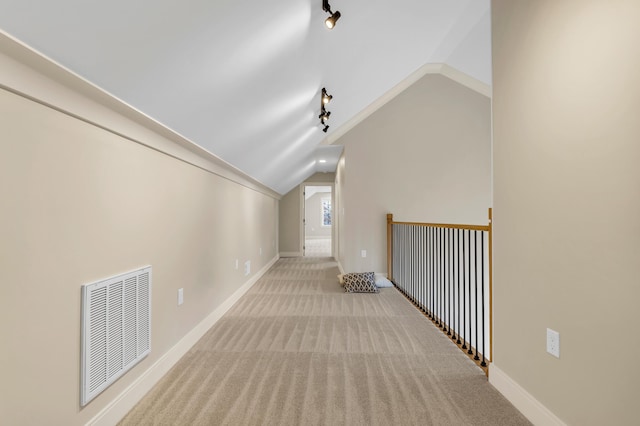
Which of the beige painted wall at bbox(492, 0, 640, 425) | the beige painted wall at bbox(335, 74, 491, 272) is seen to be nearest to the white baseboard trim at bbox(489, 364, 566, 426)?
Answer: the beige painted wall at bbox(492, 0, 640, 425)

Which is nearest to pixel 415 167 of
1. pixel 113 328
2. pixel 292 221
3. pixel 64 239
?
pixel 292 221

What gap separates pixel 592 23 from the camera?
4.42 feet

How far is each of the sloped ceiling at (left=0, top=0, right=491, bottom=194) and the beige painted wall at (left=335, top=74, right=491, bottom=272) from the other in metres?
1.23

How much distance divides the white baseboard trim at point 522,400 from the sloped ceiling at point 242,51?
93.6 inches

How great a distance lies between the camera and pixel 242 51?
1.84m

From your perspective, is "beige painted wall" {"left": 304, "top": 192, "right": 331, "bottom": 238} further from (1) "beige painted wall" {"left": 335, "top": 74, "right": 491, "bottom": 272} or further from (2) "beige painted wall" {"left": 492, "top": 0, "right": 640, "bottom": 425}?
(2) "beige painted wall" {"left": 492, "top": 0, "right": 640, "bottom": 425}

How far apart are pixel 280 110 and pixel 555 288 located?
2.49 metres

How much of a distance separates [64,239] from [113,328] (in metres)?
0.53

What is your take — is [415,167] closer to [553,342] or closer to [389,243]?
[389,243]

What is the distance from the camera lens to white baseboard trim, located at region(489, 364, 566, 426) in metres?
1.59

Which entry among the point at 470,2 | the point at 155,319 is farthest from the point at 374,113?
the point at 155,319

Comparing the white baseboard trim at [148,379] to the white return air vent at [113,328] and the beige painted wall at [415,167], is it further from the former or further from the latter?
the beige painted wall at [415,167]

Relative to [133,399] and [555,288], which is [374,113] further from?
[133,399]

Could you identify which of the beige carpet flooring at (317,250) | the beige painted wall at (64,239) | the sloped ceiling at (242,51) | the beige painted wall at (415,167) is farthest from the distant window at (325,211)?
the beige painted wall at (64,239)
